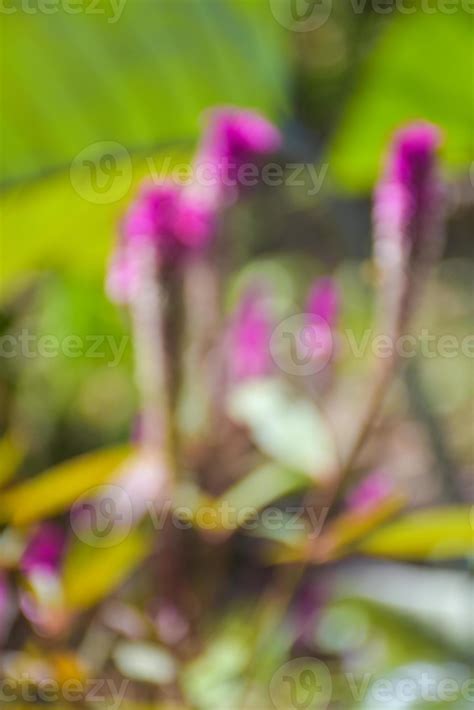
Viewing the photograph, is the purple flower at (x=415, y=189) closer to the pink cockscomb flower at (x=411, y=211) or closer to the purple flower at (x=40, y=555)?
the pink cockscomb flower at (x=411, y=211)

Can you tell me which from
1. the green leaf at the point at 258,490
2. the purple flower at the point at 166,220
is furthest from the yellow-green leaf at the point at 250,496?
the purple flower at the point at 166,220

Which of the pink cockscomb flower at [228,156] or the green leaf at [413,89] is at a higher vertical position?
the green leaf at [413,89]

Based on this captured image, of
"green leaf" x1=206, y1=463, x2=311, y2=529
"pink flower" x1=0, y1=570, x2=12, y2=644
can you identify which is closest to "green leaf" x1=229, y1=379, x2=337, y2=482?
"green leaf" x1=206, y1=463, x2=311, y2=529

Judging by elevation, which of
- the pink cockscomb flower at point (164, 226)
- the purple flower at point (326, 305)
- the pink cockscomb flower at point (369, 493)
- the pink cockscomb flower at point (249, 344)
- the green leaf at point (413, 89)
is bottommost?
the pink cockscomb flower at point (369, 493)

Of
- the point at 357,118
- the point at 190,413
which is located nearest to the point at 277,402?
the point at 190,413

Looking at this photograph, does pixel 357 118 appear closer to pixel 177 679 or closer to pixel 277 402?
pixel 277 402
